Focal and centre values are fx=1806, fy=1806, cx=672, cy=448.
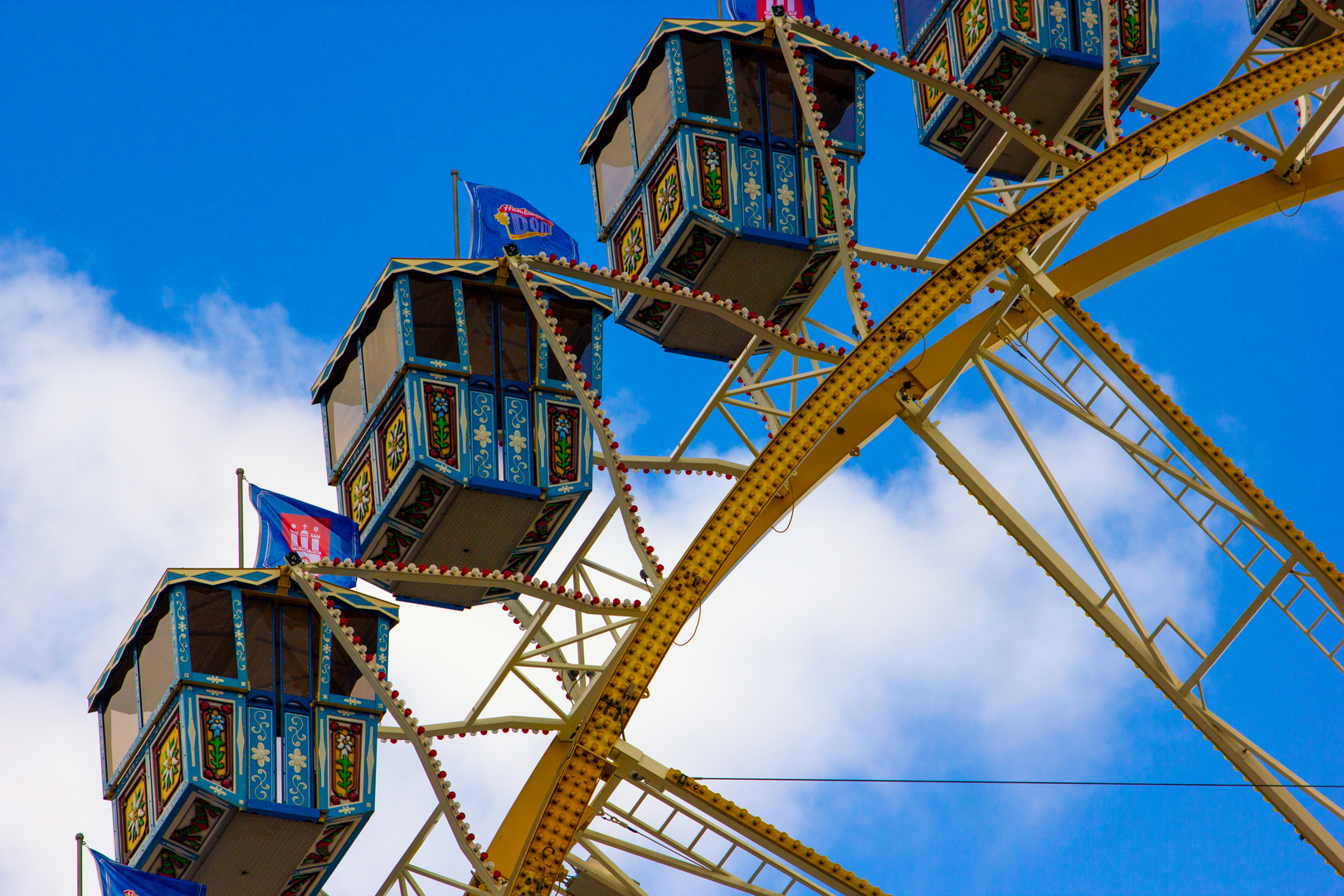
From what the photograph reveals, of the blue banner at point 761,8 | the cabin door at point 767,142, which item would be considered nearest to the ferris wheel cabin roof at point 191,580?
the cabin door at point 767,142

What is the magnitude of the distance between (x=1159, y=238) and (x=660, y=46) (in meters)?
4.94

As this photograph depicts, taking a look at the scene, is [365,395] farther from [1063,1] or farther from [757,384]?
[1063,1]

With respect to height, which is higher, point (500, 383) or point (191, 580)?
point (500, 383)

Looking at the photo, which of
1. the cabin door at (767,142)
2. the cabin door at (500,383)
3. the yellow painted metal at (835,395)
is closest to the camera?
the yellow painted metal at (835,395)

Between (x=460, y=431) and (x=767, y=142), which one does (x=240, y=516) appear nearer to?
(x=460, y=431)

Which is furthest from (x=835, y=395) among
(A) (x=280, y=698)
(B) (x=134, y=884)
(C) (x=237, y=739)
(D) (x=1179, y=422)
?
(B) (x=134, y=884)

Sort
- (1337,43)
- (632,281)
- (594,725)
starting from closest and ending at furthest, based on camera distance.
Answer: (594,725) < (632,281) < (1337,43)

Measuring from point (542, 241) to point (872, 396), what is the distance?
3.40 metres

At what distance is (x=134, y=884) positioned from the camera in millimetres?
13789

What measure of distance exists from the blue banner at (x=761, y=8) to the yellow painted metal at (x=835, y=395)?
3.31m

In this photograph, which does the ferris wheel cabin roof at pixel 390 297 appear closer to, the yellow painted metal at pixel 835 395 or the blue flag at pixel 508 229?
the blue flag at pixel 508 229

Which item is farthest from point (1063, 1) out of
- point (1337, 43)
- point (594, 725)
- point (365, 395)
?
point (594, 725)

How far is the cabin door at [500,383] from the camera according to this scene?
15.7 m

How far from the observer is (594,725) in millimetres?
12922
